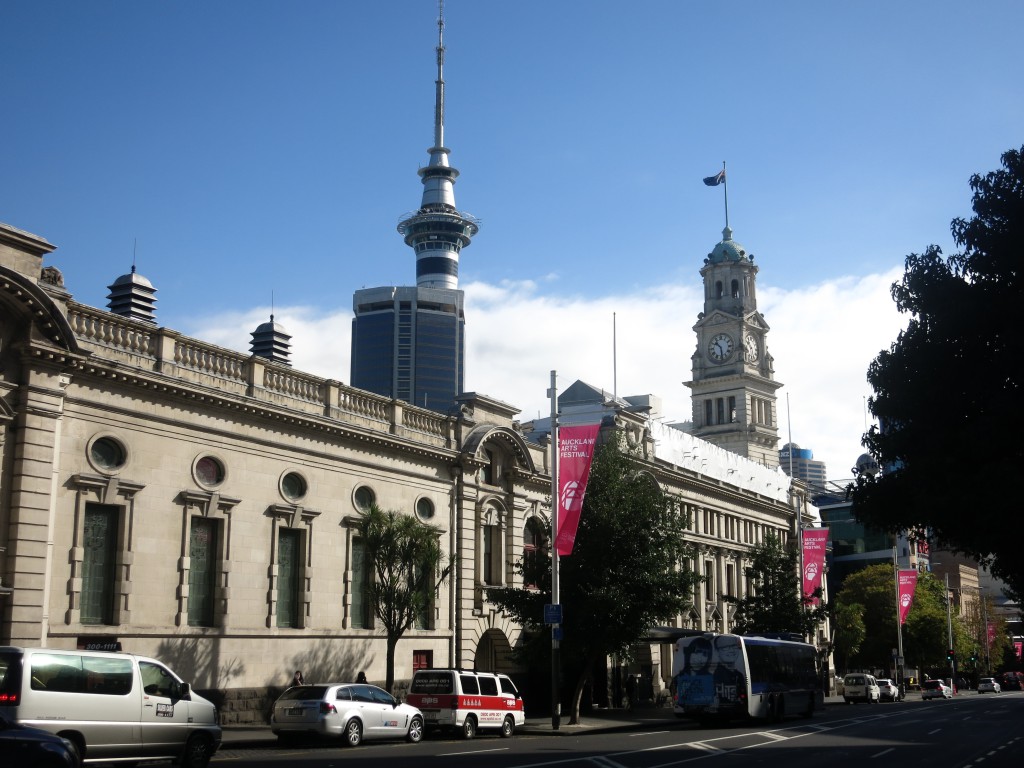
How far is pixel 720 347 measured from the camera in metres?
127

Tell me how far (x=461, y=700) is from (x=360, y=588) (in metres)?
8.53

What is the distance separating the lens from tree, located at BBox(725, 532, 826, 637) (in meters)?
61.8

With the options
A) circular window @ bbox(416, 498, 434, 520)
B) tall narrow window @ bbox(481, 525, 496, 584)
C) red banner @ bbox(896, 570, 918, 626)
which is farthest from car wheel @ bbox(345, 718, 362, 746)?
red banner @ bbox(896, 570, 918, 626)

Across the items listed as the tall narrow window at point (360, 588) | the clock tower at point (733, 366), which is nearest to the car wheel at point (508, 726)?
the tall narrow window at point (360, 588)

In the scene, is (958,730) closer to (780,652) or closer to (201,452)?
(780,652)

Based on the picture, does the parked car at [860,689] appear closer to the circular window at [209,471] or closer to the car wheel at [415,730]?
the car wheel at [415,730]

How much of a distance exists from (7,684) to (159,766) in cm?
447

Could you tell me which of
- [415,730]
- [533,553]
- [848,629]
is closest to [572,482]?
[533,553]

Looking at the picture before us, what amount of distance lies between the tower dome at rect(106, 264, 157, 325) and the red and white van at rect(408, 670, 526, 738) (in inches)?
856

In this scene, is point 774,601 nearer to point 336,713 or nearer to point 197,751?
point 336,713

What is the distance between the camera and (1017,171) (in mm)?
25922

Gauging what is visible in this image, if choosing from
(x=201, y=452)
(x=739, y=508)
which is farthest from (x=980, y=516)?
(x=739, y=508)

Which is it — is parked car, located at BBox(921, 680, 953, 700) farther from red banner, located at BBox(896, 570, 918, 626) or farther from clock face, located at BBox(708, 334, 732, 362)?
clock face, located at BBox(708, 334, 732, 362)

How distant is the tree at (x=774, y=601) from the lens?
61781mm
